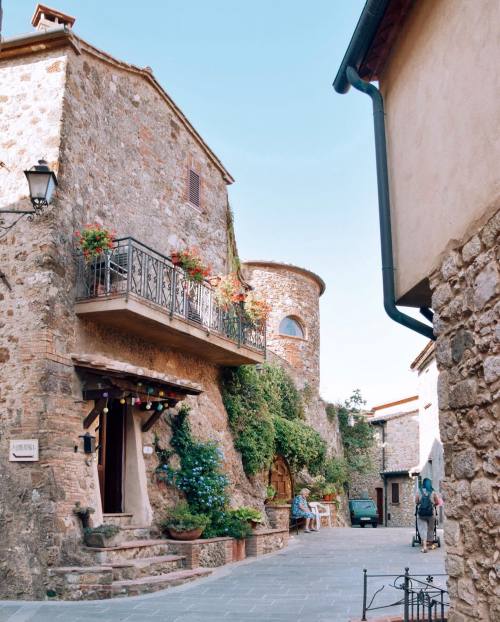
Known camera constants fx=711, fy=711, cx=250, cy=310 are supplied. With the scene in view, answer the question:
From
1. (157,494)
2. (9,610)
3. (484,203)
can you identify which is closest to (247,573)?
(157,494)

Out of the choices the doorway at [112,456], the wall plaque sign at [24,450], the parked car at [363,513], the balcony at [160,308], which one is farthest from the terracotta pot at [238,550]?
the parked car at [363,513]

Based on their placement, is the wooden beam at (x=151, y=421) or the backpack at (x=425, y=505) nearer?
the wooden beam at (x=151, y=421)

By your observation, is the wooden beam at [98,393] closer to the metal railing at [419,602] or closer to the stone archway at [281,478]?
the metal railing at [419,602]

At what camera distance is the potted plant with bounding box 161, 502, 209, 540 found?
12.1 meters

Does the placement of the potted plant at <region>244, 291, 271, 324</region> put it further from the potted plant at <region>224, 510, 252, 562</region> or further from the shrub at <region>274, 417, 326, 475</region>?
the shrub at <region>274, 417, 326, 475</region>

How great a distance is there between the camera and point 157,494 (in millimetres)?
12719

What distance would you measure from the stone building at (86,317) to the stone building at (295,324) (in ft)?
38.8

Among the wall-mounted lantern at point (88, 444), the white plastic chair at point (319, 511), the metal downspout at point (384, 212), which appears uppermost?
the metal downspout at point (384, 212)

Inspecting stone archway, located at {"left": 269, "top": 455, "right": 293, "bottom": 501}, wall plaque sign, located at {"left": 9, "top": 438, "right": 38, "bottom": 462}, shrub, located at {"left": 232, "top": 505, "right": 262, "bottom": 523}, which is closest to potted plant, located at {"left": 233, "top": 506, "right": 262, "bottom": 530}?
shrub, located at {"left": 232, "top": 505, "right": 262, "bottom": 523}

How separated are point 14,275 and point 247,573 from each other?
604 centimetres

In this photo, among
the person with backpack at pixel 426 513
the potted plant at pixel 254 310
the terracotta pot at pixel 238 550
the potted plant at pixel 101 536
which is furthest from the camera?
the potted plant at pixel 254 310

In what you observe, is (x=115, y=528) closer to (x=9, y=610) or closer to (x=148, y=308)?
(x=9, y=610)

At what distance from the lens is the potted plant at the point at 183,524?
1210cm

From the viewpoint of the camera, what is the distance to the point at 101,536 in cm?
1027
